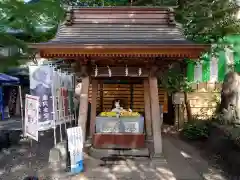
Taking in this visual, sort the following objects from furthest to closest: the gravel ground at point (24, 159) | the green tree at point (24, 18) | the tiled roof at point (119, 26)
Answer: the green tree at point (24, 18), the tiled roof at point (119, 26), the gravel ground at point (24, 159)

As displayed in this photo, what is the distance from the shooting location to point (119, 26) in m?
9.13

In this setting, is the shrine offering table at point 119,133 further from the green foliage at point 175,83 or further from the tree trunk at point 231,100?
the green foliage at point 175,83

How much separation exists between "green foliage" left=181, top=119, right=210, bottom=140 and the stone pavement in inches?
97.3

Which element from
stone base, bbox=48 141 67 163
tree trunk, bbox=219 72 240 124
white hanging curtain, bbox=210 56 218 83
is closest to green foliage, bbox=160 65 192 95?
white hanging curtain, bbox=210 56 218 83

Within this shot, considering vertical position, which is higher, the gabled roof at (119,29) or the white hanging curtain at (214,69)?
the gabled roof at (119,29)

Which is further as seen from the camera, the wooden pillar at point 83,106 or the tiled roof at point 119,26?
the wooden pillar at point 83,106

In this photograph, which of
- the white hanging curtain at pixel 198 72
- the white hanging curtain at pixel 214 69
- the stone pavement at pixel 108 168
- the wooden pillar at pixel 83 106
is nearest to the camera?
the stone pavement at pixel 108 168

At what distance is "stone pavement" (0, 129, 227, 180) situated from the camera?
749 cm

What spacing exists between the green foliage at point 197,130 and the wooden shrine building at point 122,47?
443 centimetres

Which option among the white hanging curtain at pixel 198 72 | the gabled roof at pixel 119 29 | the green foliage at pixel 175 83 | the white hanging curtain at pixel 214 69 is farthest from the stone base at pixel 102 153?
the white hanging curtain at pixel 214 69

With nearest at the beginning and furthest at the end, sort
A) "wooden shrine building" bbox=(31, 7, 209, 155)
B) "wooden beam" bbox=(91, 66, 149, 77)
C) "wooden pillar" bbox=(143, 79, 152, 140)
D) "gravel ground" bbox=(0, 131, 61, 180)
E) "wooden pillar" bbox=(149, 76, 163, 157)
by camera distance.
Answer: "wooden shrine building" bbox=(31, 7, 209, 155)
"gravel ground" bbox=(0, 131, 61, 180)
"wooden pillar" bbox=(149, 76, 163, 157)
"wooden beam" bbox=(91, 66, 149, 77)
"wooden pillar" bbox=(143, 79, 152, 140)

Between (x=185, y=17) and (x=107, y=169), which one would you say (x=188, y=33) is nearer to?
(x=185, y=17)

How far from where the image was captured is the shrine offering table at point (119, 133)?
9.27 m

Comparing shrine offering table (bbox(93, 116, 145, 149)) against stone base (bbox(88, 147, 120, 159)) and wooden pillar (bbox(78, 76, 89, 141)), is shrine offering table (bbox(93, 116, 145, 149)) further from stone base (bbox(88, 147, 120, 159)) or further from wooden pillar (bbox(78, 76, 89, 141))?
wooden pillar (bbox(78, 76, 89, 141))
